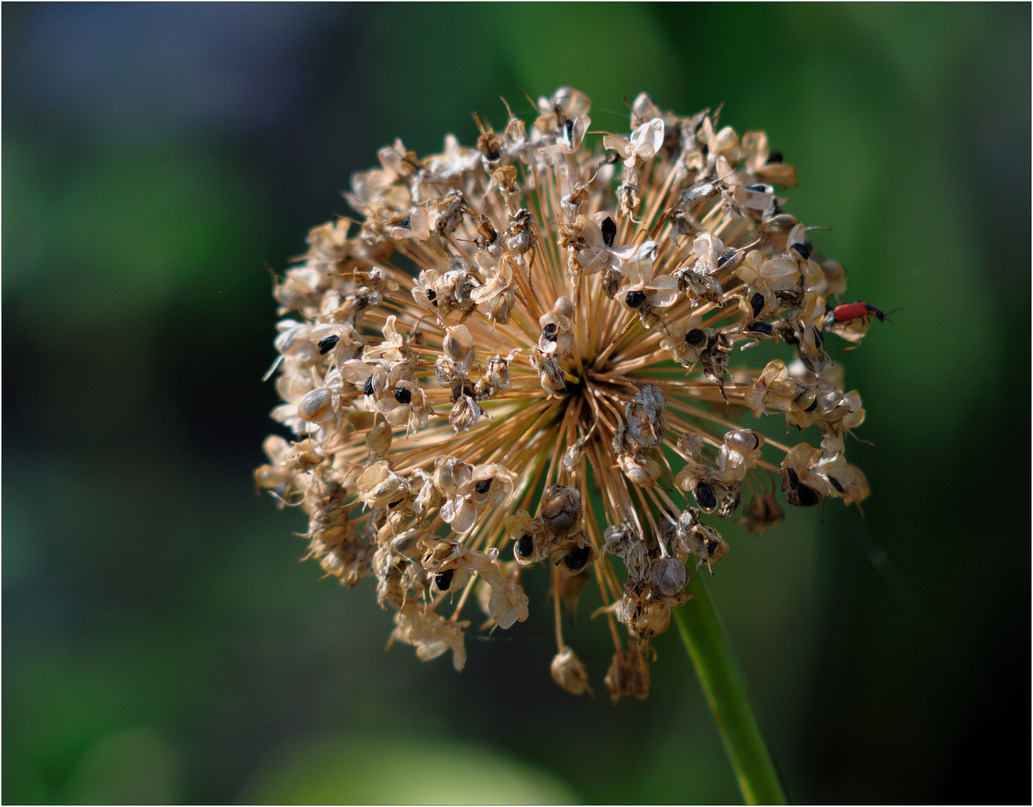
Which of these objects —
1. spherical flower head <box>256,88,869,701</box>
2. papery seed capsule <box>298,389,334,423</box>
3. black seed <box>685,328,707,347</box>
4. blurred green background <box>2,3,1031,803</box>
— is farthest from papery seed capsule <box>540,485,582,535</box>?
blurred green background <box>2,3,1031,803</box>

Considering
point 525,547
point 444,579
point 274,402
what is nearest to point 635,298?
point 525,547

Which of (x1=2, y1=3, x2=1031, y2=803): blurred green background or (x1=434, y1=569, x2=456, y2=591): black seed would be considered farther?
(x1=2, y1=3, x2=1031, y2=803): blurred green background

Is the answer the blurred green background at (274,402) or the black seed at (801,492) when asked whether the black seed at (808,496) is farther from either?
the blurred green background at (274,402)

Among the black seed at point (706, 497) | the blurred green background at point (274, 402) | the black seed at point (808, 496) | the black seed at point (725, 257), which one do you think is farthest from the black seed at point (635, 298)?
the blurred green background at point (274, 402)

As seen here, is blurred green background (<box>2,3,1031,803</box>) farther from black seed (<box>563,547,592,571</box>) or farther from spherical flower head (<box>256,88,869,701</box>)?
black seed (<box>563,547,592,571</box>)

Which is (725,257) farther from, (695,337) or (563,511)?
(563,511)
